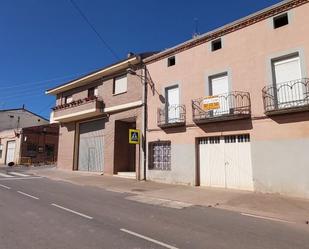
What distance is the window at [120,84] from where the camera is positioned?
19.4 meters

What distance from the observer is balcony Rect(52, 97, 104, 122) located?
67.6 ft

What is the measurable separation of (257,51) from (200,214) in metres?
8.09

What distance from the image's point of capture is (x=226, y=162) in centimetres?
1361

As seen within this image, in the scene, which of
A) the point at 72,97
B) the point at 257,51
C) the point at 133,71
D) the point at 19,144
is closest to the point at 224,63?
the point at 257,51

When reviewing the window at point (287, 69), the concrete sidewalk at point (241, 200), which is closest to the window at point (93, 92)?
the concrete sidewalk at point (241, 200)

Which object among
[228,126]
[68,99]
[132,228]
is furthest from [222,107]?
[68,99]

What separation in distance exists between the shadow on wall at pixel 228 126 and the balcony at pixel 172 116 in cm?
125

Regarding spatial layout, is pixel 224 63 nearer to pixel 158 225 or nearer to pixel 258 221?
pixel 258 221

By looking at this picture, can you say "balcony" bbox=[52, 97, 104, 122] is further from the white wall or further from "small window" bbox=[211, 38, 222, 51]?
the white wall

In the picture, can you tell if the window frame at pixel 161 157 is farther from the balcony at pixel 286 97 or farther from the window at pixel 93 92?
the window at pixel 93 92

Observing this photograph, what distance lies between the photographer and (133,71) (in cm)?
1788

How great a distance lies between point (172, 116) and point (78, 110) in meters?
8.95

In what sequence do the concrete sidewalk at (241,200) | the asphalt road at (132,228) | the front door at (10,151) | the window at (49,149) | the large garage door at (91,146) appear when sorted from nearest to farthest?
1. the asphalt road at (132,228)
2. the concrete sidewalk at (241,200)
3. the large garage door at (91,146)
4. the front door at (10,151)
5. the window at (49,149)

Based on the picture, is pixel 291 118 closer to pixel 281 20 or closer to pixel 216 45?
pixel 281 20
